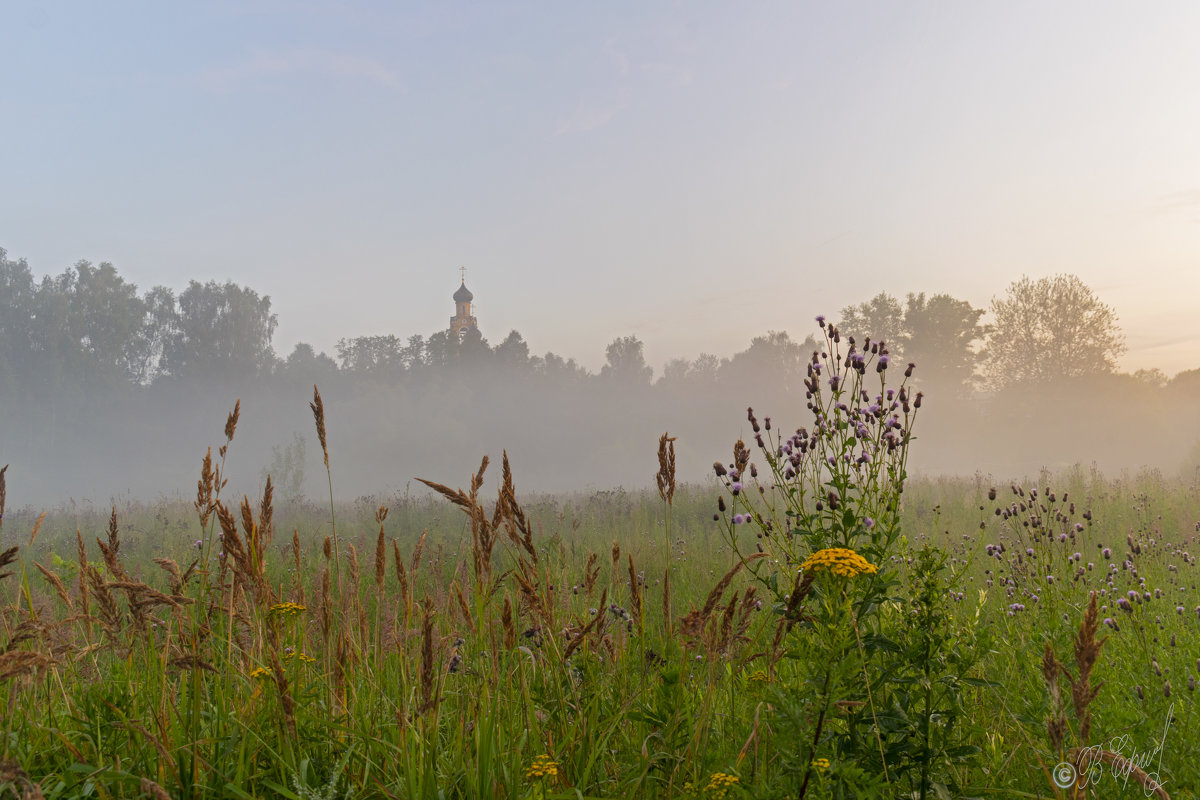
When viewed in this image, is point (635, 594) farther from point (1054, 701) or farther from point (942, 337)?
point (942, 337)

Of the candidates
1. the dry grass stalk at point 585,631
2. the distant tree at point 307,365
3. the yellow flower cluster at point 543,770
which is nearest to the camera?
the yellow flower cluster at point 543,770

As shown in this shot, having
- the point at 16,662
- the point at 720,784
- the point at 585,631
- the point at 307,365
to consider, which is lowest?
the point at 720,784

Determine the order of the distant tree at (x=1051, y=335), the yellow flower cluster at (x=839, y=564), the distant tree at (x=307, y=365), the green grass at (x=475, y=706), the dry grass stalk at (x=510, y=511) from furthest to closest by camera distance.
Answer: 1. the distant tree at (x=307, y=365)
2. the distant tree at (x=1051, y=335)
3. the dry grass stalk at (x=510, y=511)
4. the green grass at (x=475, y=706)
5. the yellow flower cluster at (x=839, y=564)

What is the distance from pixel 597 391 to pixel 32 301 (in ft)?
157

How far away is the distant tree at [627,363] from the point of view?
7262 centimetres

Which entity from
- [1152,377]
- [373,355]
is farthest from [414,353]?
[1152,377]

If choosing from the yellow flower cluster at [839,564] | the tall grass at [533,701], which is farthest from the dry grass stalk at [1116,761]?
the yellow flower cluster at [839,564]

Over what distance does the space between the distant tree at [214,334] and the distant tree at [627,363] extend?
3448cm

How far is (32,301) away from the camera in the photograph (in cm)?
5034

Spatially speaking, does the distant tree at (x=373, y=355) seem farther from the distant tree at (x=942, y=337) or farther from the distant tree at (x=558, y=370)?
the distant tree at (x=942, y=337)

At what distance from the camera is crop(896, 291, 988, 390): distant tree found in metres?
53.5

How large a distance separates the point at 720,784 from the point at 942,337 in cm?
5957

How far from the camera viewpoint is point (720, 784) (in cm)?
171

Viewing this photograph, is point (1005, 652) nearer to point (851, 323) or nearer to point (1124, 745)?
point (1124, 745)
